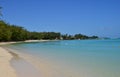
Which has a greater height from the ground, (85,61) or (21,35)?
(21,35)

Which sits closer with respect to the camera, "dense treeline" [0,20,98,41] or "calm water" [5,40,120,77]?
"calm water" [5,40,120,77]

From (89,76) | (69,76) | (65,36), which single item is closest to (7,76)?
(69,76)

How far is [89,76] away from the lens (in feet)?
38.8

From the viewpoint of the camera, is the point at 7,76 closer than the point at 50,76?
Yes

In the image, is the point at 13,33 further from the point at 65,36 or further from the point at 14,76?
the point at 65,36

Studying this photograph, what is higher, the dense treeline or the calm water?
the dense treeline

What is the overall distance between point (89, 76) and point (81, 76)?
0.38m

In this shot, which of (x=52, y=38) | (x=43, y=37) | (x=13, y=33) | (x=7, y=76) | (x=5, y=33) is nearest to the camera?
(x=7, y=76)

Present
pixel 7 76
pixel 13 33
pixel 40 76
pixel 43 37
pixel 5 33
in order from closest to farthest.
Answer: pixel 7 76, pixel 40 76, pixel 5 33, pixel 13 33, pixel 43 37

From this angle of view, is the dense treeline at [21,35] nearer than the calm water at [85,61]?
No

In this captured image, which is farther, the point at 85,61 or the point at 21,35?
the point at 21,35

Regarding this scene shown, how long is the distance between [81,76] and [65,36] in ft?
589

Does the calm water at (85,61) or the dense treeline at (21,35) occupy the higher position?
the dense treeline at (21,35)

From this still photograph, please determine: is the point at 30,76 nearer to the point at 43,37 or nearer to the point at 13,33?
the point at 13,33
